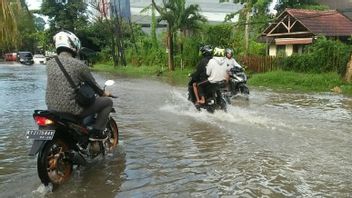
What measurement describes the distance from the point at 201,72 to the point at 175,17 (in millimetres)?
21999

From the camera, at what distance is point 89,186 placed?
5.99m

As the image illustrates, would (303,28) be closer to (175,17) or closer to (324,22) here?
(324,22)

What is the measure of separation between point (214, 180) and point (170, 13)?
27.8 m

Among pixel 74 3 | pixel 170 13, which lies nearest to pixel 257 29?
pixel 170 13

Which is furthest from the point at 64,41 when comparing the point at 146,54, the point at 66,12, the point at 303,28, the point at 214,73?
the point at 66,12

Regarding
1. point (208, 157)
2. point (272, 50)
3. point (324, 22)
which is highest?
point (324, 22)

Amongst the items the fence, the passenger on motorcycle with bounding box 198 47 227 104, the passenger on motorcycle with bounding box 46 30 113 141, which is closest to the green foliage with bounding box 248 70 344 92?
the fence

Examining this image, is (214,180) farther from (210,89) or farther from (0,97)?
(0,97)

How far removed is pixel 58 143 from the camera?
234 inches

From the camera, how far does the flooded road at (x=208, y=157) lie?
583cm

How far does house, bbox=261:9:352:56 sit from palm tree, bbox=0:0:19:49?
24.8m

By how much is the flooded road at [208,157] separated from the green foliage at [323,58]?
994 centimetres

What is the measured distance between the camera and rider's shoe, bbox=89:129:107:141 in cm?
653

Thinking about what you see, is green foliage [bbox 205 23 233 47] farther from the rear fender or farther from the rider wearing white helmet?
the rear fender
